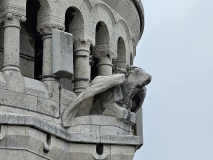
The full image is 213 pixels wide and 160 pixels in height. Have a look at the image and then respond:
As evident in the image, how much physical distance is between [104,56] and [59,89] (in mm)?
2922

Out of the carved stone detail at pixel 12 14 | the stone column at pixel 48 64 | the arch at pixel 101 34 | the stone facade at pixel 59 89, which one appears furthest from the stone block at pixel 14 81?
the arch at pixel 101 34

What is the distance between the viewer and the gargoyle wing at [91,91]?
23.8 m

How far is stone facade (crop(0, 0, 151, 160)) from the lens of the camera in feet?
74.6

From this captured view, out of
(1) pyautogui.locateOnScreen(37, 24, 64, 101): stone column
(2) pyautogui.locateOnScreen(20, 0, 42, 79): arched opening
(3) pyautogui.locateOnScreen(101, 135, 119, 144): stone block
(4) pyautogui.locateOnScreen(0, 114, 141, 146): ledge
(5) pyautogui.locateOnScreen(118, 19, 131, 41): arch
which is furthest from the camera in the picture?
(5) pyautogui.locateOnScreen(118, 19, 131, 41): arch

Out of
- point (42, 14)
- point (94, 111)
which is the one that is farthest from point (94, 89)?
A: point (42, 14)

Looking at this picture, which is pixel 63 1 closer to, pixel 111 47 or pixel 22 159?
pixel 111 47

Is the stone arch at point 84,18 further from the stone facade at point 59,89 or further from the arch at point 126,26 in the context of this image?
the arch at point 126,26

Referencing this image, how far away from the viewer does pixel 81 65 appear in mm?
25266

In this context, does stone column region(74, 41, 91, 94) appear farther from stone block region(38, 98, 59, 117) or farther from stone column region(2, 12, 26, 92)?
stone column region(2, 12, 26, 92)

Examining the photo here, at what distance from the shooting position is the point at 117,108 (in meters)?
24.2

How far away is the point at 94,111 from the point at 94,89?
27.4 inches

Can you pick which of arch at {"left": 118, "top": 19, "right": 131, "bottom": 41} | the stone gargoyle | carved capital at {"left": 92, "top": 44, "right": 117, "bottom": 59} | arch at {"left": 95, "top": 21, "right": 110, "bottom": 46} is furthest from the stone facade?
arch at {"left": 118, "top": 19, "right": 131, "bottom": 41}

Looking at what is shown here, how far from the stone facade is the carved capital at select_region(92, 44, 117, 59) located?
0.58 meters

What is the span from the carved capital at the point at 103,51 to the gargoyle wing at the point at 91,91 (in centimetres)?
263
